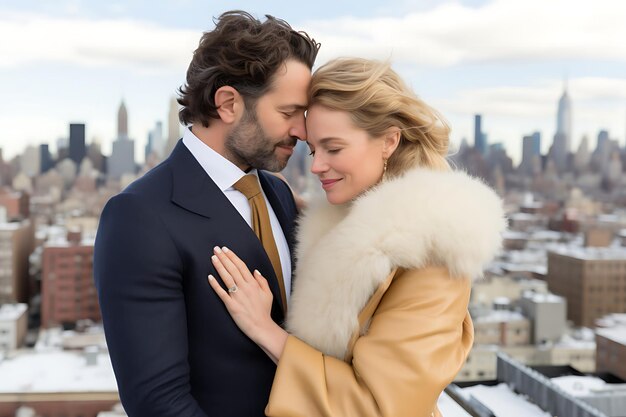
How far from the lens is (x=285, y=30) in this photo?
145 cm

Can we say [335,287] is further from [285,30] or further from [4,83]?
[4,83]

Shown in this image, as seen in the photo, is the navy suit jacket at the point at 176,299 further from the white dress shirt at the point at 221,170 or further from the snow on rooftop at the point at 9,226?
the snow on rooftop at the point at 9,226

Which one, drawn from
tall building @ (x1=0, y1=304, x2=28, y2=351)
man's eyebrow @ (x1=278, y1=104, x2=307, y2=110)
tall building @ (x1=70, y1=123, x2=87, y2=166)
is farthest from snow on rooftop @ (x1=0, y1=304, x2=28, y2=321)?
man's eyebrow @ (x1=278, y1=104, x2=307, y2=110)

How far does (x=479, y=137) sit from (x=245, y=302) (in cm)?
2567

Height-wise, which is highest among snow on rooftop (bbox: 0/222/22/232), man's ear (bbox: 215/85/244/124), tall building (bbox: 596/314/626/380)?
man's ear (bbox: 215/85/244/124)

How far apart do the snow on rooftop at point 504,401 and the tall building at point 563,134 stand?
974 inches

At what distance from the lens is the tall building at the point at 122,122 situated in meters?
19.4

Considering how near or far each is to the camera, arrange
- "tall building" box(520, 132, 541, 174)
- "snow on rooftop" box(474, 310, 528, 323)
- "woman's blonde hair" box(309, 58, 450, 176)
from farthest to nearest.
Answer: "tall building" box(520, 132, 541, 174)
"snow on rooftop" box(474, 310, 528, 323)
"woman's blonde hair" box(309, 58, 450, 176)

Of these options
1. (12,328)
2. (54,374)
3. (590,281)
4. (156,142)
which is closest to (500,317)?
(590,281)

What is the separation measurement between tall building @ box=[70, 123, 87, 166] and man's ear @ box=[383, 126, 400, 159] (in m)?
18.4

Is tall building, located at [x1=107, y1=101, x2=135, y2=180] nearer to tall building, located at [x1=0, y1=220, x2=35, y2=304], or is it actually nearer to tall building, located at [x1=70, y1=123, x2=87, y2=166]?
tall building, located at [x1=70, y1=123, x2=87, y2=166]

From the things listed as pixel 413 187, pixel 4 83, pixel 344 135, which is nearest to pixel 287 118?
pixel 344 135

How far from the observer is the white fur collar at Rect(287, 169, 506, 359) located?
124cm

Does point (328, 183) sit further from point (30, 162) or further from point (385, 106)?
point (30, 162)
